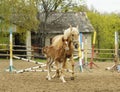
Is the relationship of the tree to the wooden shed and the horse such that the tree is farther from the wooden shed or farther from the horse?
the horse

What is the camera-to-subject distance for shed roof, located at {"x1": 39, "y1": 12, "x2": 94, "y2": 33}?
1811 inches

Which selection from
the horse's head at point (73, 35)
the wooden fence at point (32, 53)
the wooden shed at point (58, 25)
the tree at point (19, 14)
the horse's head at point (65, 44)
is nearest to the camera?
the horse's head at point (73, 35)

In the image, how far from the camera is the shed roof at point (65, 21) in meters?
46.0

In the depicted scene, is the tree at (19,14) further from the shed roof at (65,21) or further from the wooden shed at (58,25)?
the shed roof at (65,21)

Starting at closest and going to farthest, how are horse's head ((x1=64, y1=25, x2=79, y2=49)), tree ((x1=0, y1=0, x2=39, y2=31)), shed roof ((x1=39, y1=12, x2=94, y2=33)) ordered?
horse's head ((x1=64, y1=25, x2=79, y2=49)) → tree ((x1=0, y1=0, x2=39, y2=31)) → shed roof ((x1=39, y1=12, x2=94, y2=33))

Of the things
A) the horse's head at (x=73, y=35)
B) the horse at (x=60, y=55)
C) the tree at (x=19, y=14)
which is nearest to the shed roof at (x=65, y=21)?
the tree at (x=19, y=14)

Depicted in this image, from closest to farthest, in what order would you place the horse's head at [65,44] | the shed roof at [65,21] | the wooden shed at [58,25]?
the horse's head at [65,44], the wooden shed at [58,25], the shed roof at [65,21]

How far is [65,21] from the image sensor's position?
47.8 m

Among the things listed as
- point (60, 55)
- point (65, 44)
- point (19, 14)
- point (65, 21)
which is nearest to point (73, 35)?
point (65, 44)

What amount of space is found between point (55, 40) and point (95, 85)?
9.95 feet

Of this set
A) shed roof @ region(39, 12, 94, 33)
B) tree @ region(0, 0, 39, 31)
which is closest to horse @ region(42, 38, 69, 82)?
tree @ region(0, 0, 39, 31)

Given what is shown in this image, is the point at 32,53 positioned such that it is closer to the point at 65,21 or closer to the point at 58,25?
the point at 58,25

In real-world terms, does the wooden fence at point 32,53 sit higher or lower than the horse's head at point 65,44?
lower

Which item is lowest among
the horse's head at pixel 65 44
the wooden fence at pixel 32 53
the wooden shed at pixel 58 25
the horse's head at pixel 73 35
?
the wooden fence at pixel 32 53
